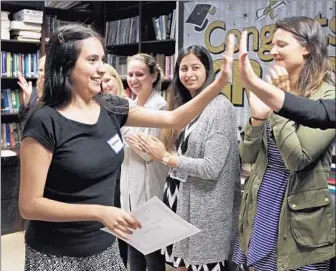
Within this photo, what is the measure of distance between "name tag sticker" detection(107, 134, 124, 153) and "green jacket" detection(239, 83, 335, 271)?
0.95 ft

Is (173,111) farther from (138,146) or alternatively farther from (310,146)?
(310,146)

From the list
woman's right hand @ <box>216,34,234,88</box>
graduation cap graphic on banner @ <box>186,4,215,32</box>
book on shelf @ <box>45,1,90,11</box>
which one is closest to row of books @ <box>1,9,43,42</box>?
book on shelf @ <box>45,1,90,11</box>

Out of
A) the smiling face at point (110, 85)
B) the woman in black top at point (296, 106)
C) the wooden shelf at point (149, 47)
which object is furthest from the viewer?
the wooden shelf at point (149, 47)

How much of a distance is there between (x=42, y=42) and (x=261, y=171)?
0.63m

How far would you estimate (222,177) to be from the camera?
1.09 metres

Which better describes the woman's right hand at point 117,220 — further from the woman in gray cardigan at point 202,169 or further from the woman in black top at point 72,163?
the woman in gray cardigan at point 202,169

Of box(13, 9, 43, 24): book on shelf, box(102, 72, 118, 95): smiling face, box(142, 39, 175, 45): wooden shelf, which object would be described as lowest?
box(102, 72, 118, 95): smiling face

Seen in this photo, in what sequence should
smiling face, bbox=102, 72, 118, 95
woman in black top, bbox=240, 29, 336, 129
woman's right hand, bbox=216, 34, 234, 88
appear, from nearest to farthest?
woman in black top, bbox=240, 29, 336, 129
woman's right hand, bbox=216, 34, 234, 88
smiling face, bbox=102, 72, 118, 95

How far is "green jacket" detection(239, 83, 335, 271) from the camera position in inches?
29.7

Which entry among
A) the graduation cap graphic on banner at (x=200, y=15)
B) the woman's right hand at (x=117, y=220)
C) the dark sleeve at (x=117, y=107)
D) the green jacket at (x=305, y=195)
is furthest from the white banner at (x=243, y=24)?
the woman's right hand at (x=117, y=220)

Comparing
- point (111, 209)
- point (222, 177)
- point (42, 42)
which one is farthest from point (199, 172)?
point (42, 42)

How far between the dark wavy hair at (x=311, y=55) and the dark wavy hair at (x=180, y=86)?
0.24m

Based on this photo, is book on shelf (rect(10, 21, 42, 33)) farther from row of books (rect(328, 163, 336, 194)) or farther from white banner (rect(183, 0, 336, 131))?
row of books (rect(328, 163, 336, 194))

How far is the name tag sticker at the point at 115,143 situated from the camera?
77cm
